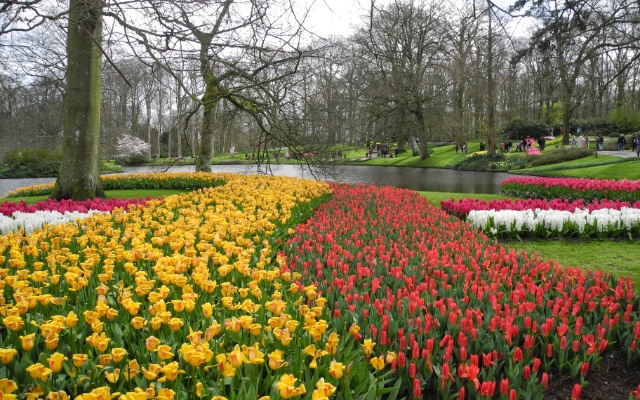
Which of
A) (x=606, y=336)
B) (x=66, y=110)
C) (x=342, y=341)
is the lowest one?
(x=606, y=336)

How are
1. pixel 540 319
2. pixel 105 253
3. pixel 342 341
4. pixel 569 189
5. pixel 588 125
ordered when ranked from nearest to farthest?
1. pixel 342 341
2. pixel 540 319
3. pixel 105 253
4. pixel 569 189
5. pixel 588 125

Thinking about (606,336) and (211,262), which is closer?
(606,336)

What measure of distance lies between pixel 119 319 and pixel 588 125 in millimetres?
43134

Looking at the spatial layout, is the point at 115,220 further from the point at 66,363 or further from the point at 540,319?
the point at 540,319

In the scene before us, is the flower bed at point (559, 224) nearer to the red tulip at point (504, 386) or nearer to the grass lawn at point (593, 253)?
the grass lawn at point (593, 253)

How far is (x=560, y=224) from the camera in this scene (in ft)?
25.4

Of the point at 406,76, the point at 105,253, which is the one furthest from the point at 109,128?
the point at 105,253

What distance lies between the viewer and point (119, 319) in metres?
2.71

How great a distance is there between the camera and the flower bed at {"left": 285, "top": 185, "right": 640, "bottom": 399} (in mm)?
2666

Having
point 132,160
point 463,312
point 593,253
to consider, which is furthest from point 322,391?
point 132,160

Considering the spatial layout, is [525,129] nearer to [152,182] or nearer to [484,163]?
[484,163]

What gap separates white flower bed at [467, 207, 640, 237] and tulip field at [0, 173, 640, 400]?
91.6 inches

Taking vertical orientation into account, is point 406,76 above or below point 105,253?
above

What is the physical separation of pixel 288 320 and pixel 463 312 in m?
1.58
